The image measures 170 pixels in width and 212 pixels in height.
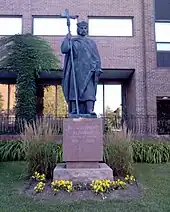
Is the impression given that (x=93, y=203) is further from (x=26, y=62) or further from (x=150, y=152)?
(x=26, y=62)

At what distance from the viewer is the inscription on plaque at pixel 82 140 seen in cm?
688

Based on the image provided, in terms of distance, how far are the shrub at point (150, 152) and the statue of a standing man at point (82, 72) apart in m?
4.14

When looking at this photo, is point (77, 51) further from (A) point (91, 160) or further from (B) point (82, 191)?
(B) point (82, 191)

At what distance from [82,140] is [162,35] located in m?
12.5

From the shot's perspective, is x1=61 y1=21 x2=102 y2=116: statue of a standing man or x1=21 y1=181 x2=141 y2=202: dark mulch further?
x1=61 y1=21 x2=102 y2=116: statue of a standing man

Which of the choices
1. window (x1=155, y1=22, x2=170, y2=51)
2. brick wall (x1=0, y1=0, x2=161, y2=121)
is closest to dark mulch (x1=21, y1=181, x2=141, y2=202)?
brick wall (x1=0, y1=0, x2=161, y2=121)

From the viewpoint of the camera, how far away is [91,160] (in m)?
6.89

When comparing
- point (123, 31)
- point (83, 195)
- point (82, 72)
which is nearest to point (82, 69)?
point (82, 72)

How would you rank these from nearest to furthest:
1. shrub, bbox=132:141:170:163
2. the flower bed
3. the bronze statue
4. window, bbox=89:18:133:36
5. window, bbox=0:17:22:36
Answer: the flower bed < the bronze statue < shrub, bbox=132:141:170:163 < window, bbox=0:17:22:36 < window, bbox=89:18:133:36

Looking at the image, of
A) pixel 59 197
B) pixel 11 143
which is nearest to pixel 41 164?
pixel 59 197

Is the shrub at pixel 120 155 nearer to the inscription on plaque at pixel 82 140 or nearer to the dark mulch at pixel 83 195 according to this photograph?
the inscription on plaque at pixel 82 140

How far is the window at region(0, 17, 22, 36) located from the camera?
17.2 m

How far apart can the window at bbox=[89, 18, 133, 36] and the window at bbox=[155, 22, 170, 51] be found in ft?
5.03

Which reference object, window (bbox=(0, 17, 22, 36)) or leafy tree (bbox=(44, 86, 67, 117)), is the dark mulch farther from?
window (bbox=(0, 17, 22, 36))
